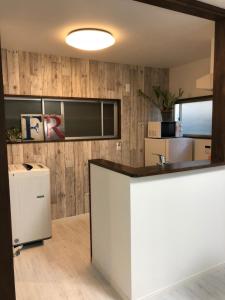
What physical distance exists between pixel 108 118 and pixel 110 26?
1.77 m

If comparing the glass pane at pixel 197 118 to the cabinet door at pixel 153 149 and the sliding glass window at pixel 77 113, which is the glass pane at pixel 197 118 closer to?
the cabinet door at pixel 153 149

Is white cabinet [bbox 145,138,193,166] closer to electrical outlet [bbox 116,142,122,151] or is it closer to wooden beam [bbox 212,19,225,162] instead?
electrical outlet [bbox 116,142,122,151]

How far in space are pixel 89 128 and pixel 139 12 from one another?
2.03 metres

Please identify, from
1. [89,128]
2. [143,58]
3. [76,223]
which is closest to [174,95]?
[143,58]

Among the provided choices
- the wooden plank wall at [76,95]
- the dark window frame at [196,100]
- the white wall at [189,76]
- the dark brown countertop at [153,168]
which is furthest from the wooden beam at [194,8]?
the wooden plank wall at [76,95]

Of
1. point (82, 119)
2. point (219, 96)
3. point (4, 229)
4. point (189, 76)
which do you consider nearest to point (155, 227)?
point (4, 229)

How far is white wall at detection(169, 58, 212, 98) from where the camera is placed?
3.69 meters

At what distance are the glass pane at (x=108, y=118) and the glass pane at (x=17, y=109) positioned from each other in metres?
1.06

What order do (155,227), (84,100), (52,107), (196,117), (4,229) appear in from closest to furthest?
(4,229) < (155,227) < (52,107) < (84,100) < (196,117)

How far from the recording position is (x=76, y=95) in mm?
3629

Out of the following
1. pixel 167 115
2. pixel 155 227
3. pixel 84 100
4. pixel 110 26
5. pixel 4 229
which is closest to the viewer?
pixel 4 229

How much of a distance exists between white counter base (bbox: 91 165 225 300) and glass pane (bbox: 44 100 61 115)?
161 cm

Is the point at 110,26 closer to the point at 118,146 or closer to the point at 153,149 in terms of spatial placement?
the point at 118,146

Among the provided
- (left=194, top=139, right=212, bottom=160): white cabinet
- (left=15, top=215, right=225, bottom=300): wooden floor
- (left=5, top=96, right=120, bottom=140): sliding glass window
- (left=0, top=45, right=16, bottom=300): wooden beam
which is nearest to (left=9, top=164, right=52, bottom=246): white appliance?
(left=15, top=215, right=225, bottom=300): wooden floor
